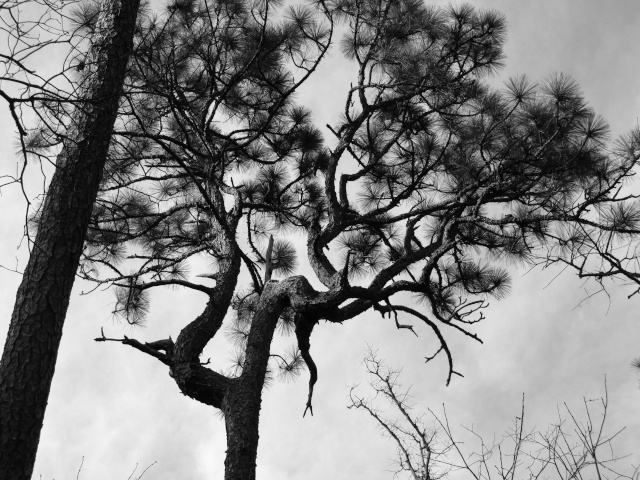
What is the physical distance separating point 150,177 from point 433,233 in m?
1.69

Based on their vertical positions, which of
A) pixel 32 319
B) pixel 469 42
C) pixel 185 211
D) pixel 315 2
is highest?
pixel 315 2

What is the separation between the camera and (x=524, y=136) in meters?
3.74

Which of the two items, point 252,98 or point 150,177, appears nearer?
point 150,177

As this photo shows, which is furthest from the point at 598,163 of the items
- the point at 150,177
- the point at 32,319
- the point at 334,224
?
the point at 32,319

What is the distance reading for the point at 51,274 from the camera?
7.27 feet

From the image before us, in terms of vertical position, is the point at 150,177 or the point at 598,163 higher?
the point at 150,177

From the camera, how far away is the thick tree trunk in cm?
196

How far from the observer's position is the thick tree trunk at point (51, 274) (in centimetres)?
196

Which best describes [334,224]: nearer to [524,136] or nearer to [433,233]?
[433,233]

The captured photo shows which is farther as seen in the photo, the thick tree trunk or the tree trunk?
the tree trunk

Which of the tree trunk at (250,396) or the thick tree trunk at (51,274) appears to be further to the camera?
the tree trunk at (250,396)

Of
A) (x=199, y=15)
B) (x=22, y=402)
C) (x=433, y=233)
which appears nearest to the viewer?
(x=22, y=402)

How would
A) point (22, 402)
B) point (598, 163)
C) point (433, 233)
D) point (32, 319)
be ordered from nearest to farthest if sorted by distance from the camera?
point (22, 402) → point (32, 319) → point (598, 163) → point (433, 233)

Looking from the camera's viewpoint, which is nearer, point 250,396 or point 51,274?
point 51,274
